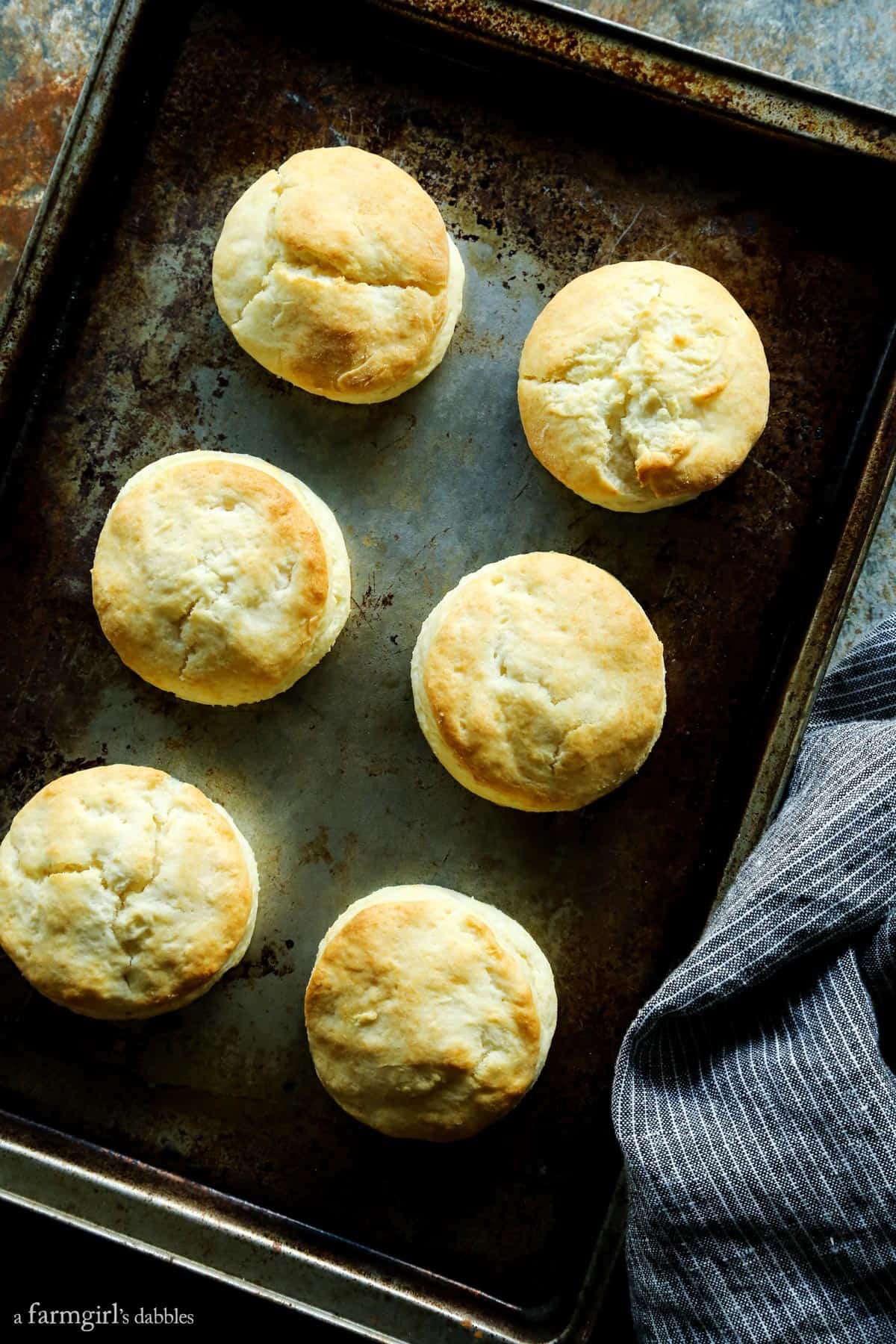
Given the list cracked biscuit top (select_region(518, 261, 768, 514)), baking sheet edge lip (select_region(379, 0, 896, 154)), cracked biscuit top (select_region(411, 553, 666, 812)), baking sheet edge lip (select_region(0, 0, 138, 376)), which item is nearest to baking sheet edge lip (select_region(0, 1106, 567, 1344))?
cracked biscuit top (select_region(411, 553, 666, 812))

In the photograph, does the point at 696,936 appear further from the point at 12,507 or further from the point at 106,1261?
the point at 12,507

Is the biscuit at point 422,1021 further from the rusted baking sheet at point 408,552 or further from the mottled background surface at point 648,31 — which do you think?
the mottled background surface at point 648,31

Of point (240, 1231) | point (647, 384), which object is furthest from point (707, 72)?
point (240, 1231)

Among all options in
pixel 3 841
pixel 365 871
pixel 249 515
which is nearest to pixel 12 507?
pixel 249 515

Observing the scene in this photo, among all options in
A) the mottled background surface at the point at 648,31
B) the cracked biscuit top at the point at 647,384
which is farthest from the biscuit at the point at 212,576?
the mottled background surface at the point at 648,31

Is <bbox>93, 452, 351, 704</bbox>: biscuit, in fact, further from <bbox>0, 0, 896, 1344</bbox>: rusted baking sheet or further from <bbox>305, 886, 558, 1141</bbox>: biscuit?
<bbox>305, 886, 558, 1141</bbox>: biscuit
